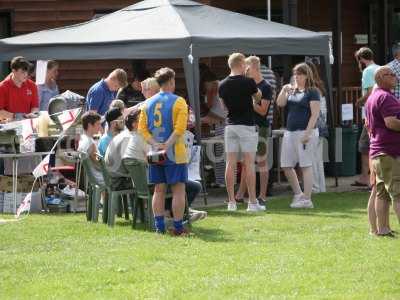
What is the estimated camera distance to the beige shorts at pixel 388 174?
1064 centimetres

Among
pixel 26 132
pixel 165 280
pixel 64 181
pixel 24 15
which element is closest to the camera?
pixel 165 280

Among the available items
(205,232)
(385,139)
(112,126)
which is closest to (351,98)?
(112,126)

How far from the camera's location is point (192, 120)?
554 inches

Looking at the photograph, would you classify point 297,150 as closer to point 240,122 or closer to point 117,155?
point 240,122

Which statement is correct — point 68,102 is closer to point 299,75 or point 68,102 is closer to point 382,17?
point 299,75

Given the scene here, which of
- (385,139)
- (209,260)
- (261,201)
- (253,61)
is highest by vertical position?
(253,61)

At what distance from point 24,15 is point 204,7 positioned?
486 centimetres

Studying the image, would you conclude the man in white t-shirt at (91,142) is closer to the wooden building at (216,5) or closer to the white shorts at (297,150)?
the white shorts at (297,150)

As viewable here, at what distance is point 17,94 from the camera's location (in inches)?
575

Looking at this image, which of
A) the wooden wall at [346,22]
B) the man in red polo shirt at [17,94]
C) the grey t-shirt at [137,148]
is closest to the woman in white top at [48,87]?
the man in red polo shirt at [17,94]

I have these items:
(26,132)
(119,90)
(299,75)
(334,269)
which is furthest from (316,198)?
(334,269)

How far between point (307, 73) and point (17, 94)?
3.74 meters

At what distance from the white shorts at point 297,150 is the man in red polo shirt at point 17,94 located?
328cm

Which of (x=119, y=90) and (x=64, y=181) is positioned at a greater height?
(x=119, y=90)
